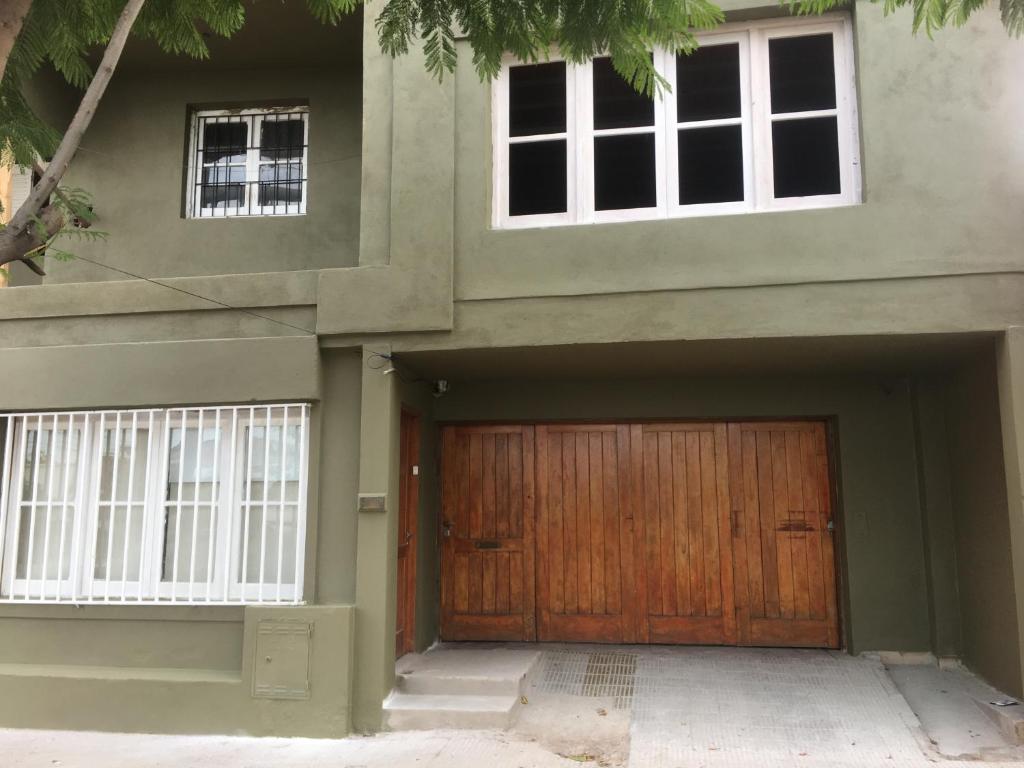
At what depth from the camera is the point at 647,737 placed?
5523mm

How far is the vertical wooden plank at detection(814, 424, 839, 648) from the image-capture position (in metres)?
7.15

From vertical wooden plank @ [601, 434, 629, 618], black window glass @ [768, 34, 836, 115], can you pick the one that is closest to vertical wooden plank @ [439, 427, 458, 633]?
vertical wooden plank @ [601, 434, 629, 618]

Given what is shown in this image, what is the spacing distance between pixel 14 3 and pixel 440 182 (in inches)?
122

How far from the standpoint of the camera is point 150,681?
5949 mm

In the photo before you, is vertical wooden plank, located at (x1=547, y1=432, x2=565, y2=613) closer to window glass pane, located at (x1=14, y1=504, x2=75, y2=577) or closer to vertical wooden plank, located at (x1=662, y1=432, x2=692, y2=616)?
vertical wooden plank, located at (x1=662, y1=432, x2=692, y2=616)

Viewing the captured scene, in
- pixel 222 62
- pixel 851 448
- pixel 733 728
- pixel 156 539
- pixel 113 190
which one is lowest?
pixel 733 728

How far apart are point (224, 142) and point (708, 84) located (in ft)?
16.8

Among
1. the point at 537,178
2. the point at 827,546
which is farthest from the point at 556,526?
the point at 537,178

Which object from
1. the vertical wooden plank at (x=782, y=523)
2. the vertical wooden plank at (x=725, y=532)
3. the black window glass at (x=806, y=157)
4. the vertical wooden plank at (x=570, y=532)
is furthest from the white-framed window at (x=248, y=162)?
the vertical wooden plank at (x=782, y=523)

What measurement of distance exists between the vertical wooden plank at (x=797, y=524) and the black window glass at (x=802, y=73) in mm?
2941

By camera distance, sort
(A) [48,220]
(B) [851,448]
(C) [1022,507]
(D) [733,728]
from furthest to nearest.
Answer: (B) [851,448] < (D) [733,728] < (C) [1022,507] < (A) [48,220]

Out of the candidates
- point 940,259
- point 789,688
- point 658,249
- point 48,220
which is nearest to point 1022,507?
point 940,259

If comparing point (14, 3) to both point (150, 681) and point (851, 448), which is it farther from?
point (851, 448)

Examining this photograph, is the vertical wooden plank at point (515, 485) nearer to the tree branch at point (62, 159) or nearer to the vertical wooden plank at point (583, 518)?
the vertical wooden plank at point (583, 518)
